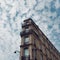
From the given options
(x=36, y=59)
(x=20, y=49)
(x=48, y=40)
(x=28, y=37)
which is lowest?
(x=36, y=59)

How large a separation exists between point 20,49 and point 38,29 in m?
10.0

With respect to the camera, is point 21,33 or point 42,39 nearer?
point 21,33

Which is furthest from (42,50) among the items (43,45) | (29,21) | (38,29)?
(29,21)

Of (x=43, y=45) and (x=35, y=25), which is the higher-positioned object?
(x=35, y=25)

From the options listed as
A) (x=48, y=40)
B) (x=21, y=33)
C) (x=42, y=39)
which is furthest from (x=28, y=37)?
(x=48, y=40)

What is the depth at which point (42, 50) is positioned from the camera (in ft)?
172

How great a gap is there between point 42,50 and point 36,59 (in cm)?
733

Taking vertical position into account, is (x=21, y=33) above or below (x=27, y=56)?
above

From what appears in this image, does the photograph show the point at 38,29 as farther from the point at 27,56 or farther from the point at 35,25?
the point at 27,56

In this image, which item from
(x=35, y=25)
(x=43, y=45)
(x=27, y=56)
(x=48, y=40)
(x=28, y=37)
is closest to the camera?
(x=27, y=56)

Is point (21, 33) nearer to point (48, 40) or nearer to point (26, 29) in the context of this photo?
point (26, 29)

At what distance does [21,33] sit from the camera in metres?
48.3

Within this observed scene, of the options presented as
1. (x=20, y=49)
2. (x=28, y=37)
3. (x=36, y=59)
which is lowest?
(x=36, y=59)

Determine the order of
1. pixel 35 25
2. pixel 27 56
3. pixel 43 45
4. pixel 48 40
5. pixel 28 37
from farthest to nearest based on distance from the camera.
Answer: pixel 48 40 → pixel 43 45 → pixel 35 25 → pixel 28 37 → pixel 27 56
